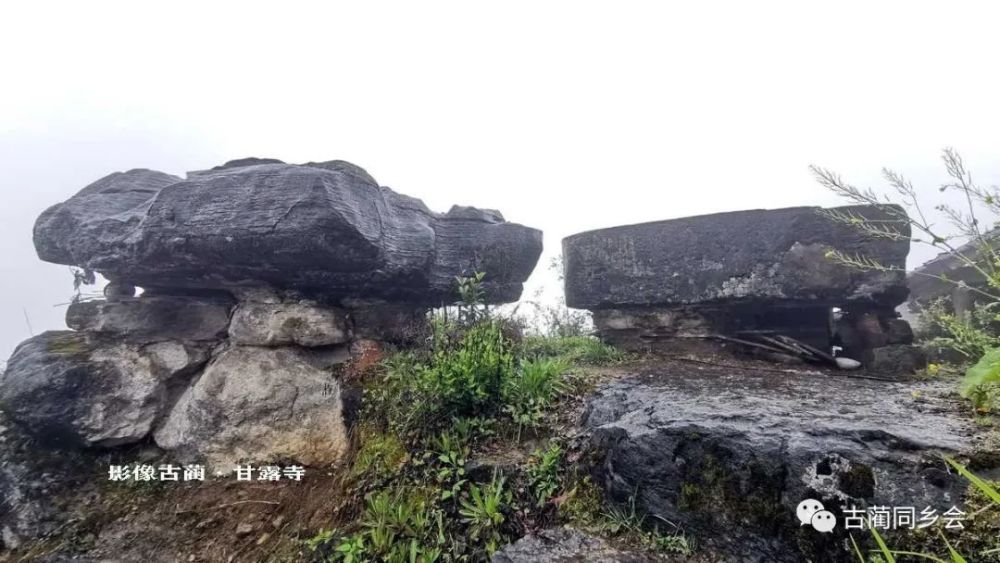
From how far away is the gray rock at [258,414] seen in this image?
3.80m

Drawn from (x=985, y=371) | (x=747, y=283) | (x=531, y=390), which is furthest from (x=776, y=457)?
(x=747, y=283)

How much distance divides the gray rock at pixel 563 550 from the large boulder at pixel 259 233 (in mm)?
2643

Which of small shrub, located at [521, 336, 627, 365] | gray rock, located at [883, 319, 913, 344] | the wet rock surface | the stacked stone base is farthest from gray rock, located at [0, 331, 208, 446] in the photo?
gray rock, located at [883, 319, 913, 344]

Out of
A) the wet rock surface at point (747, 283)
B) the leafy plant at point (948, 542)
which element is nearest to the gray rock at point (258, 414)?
the wet rock surface at point (747, 283)

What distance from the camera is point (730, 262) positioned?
4.13 metres

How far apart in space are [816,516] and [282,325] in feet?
13.3

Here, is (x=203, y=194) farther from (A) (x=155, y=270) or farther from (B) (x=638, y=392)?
(B) (x=638, y=392)

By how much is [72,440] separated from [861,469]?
5415mm

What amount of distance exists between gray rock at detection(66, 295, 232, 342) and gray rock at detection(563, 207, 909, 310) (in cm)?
358

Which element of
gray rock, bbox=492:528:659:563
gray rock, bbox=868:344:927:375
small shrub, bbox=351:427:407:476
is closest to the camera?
gray rock, bbox=492:528:659:563

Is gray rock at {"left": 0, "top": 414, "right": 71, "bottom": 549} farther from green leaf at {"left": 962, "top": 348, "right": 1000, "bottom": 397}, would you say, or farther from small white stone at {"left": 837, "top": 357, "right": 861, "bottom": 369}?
small white stone at {"left": 837, "top": 357, "right": 861, "bottom": 369}

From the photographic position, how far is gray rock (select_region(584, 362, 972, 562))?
184 centimetres

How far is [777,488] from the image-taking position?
2012 mm

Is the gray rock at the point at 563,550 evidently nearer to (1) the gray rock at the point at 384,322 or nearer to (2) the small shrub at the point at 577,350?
(2) the small shrub at the point at 577,350
